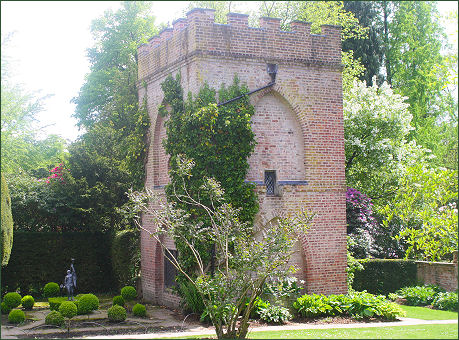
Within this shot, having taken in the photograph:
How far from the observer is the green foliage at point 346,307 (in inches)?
576

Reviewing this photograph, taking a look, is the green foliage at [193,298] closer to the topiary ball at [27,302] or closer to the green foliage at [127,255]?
the green foliage at [127,255]

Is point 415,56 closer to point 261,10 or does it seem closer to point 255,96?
point 261,10

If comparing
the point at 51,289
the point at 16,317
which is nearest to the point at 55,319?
the point at 16,317

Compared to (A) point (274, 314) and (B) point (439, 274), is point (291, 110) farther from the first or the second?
(B) point (439, 274)

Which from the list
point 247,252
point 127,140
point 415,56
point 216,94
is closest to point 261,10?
point 415,56

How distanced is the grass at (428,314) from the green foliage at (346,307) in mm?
1048

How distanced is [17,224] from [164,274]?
6682mm

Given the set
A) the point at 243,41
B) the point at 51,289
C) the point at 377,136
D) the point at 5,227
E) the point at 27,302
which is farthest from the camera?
the point at 377,136

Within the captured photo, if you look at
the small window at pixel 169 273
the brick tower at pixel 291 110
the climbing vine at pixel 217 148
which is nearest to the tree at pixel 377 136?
the brick tower at pixel 291 110

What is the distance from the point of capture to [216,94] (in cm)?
1561

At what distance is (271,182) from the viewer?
1609 cm

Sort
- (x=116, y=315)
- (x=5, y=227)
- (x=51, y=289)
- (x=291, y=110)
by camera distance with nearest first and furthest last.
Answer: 1. (x=116, y=315)
2. (x=5, y=227)
3. (x=291, y=110)
4. (x=51, y=289)

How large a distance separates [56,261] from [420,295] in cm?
1267

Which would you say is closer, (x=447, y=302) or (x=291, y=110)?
(x=291, y=110)
